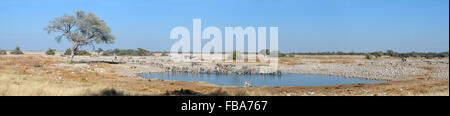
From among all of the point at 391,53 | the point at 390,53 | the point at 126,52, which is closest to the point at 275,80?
the point at 126,52

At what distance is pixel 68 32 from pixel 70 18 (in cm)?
170

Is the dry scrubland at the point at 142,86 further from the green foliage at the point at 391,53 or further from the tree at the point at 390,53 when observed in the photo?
the tree at the point at 390,53

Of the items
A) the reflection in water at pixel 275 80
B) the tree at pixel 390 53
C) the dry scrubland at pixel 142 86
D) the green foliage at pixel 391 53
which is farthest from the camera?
the tree at pixel 390 53

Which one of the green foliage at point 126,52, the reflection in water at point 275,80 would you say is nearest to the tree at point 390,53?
the green foliage at point 126,52

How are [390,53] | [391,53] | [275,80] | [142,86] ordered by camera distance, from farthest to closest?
[390,53] → [391,53] → [275,80] → [142,86]

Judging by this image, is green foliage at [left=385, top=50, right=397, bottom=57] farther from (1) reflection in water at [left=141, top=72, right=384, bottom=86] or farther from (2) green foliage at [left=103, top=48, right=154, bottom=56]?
(1) reflection in water at [left=141, top=72, right=384, bottom=86]

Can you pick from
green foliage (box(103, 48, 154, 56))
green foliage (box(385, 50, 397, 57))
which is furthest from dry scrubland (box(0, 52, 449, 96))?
green foliage (box(385, 50, 397, 57))

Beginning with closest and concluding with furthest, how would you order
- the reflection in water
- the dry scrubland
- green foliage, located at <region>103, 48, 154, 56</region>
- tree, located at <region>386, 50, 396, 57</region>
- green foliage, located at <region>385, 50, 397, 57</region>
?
the dry scrubland → the reflection in water → green foliage, located at <region>103, 48, 154, 56</region> → green foliage, located at <region>385, 50, 397, 57</region> → tree, located at <region>386, 50, 396, 57</region>

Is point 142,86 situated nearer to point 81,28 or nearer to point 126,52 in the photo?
point 81,28
